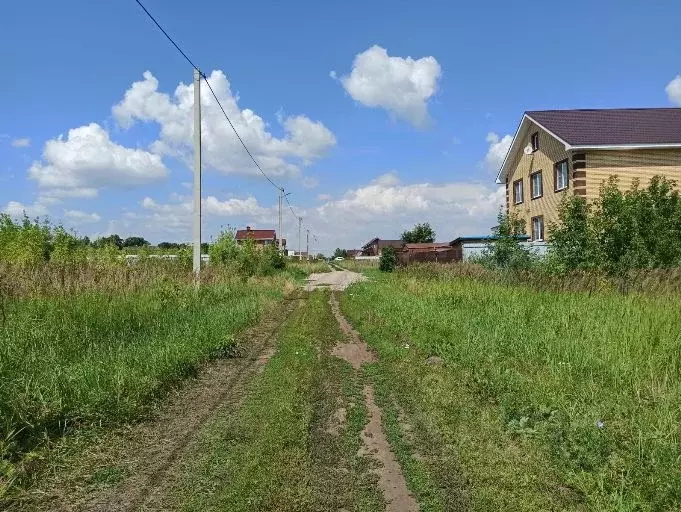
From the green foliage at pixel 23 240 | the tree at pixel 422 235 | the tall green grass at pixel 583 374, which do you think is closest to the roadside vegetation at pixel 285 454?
the tall green grass at pixel 583 374

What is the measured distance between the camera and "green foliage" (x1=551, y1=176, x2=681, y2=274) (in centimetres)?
1576

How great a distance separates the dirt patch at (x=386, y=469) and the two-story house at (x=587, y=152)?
21.8 m

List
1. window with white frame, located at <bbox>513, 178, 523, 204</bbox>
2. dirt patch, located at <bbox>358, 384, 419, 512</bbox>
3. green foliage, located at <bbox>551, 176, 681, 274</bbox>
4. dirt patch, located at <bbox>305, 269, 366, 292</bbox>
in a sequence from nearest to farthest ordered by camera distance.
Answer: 1. dirt patch, located at <bbox>358, 384, 419, 512</bbox>
2. green foliage, located at <bbox>551, 176, 681, 274</bbox>
3. dirt patch, located at <bbox>305, 269, 366, 292</bbox>
4. window with white frame, located at <bbox>513, 178, 523, 204</bbox>

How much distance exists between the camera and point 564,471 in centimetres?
402

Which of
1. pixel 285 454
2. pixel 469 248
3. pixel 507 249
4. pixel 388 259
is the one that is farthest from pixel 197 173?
pixel 388 259

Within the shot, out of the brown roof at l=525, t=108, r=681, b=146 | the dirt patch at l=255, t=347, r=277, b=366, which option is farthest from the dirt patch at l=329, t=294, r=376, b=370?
the brown roof at l=525, t=108, r=681, b=146

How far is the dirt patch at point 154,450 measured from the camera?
3.73 metres

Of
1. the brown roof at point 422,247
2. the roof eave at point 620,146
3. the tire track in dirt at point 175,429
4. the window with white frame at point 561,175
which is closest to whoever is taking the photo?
the tire track in dirt at point 175,429

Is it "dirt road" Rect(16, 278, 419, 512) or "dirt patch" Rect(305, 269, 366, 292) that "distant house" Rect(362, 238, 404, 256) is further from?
"dirt road" Rect(16, 278, 419, 512)

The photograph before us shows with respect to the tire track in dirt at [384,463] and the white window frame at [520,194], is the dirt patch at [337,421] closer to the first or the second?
the tire track in dirt at [384,463]

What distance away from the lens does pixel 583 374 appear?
20.3 ft

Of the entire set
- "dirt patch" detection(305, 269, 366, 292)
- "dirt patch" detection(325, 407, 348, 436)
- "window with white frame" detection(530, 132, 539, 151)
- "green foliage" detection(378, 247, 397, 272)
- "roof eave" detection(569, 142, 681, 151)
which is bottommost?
"dirt patch" detection(325, 407, 348, 436)

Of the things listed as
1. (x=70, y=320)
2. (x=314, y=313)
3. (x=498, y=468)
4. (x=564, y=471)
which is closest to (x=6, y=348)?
(x=70, y=320)

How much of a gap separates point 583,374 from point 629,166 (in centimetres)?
2278
